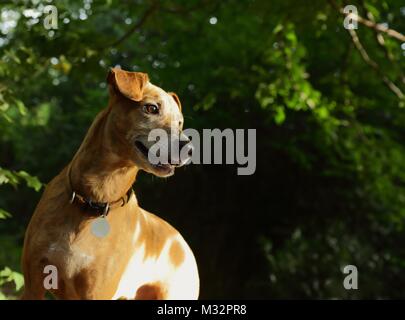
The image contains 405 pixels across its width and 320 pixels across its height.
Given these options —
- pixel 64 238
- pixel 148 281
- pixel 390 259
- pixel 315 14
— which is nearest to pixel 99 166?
pixel 64 238

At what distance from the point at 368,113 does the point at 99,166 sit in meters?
13.1

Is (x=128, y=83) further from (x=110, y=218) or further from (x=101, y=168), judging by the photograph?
(x=110, y=218)

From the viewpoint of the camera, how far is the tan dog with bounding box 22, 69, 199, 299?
9.69 feet

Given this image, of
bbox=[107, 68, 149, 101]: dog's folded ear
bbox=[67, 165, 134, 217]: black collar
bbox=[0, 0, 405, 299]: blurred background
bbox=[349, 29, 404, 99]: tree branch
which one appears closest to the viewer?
bbox=[107, 68, 149, 101]: dog's folded ear

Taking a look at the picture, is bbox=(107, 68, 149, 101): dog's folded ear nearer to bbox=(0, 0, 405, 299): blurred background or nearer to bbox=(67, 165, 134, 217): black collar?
bbox=(67, 165, 134, 217): black collar

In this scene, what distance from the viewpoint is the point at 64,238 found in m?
2.97

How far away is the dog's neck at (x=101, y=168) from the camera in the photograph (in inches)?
120

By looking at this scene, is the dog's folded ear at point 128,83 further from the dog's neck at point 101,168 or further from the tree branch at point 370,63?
the tree branch at point 370,63

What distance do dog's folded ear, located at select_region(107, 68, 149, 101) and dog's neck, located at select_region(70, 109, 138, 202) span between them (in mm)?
202

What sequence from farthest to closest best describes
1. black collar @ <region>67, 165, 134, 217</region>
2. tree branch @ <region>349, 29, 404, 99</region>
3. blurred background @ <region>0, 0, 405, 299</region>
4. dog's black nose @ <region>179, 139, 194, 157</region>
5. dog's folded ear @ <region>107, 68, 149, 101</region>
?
blurred background @ <region>0, 0, 405, 299</region>, tree branch @ <region>349, 29, 404, 99</region>, black collar @ <region>67, 165, 134, 217</region>, dog's folded ear @ <region>107, 68, 149, 101</region>, dog's black nose @ <region>179, 139, 194, 157</region>

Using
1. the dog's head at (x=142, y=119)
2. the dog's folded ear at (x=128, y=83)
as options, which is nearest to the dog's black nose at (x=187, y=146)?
the dog's head at (x=142, y=119)

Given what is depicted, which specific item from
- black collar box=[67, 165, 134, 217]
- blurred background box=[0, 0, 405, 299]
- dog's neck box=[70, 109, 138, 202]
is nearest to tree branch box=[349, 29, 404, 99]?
blurred background box=[0, 0, 405, 299]

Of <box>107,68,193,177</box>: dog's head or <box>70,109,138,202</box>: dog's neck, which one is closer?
<box>107,68,193,177</box>: dog's head

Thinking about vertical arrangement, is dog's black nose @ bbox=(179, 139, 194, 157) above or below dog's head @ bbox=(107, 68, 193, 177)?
below
